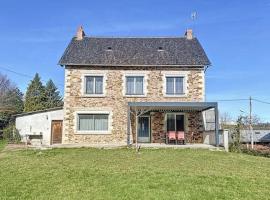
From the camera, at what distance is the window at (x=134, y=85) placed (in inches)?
878

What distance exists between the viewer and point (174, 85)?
22375mm

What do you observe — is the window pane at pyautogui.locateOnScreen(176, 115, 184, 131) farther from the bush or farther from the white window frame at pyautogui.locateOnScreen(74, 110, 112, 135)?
the bush

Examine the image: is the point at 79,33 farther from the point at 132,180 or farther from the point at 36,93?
the point at 36,93

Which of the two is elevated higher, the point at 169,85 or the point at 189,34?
the point at 189,34

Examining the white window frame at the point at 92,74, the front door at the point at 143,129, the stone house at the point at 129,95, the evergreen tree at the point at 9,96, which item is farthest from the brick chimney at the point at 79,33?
the evergreen tree at the point at 9,96

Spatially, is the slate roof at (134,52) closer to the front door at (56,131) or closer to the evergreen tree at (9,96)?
the front door at (56,131)

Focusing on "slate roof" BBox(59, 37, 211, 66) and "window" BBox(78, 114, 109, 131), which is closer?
"window" BBox(78, 114, 109, 131)

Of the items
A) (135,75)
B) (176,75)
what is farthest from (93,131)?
(176,75)

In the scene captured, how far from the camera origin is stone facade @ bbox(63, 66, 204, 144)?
71.7ft

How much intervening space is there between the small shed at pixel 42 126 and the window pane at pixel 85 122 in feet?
8.77

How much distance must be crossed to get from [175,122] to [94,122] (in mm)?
5575

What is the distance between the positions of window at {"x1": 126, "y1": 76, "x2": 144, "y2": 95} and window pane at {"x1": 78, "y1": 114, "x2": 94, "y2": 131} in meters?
3.07

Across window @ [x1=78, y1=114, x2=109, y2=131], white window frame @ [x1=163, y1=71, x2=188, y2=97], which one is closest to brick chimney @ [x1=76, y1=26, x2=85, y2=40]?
window @ [x1=78, y1=114, x2=109, y2=131]

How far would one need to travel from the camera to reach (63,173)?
10.1 meters
